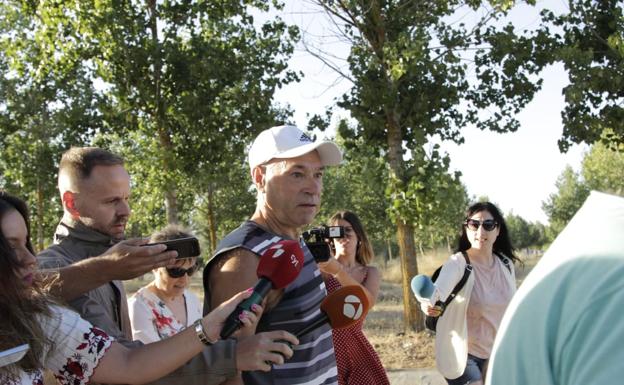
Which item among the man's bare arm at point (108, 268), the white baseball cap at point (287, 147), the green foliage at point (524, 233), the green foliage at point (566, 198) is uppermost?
the white baseball cap at point (287, 147)

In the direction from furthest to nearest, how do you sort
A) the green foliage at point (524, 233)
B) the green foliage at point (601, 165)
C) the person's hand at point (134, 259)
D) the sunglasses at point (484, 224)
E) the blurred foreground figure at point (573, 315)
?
the green foliage at point (524, 233) < the green foliage at point (601, 165) < the sunglasses at point (484, 224) < the person's hand at point (134, 259) < the blurred foreground figure at point (573, 315)

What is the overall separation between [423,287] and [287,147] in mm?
2496

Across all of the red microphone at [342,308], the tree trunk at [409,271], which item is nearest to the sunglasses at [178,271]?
the red microphone at [342,308]

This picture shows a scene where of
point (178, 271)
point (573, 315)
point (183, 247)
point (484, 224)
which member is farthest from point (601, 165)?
point (573, 315)

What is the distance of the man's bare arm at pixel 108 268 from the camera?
245cm

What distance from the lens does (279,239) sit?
2912mm

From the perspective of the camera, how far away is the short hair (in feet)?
9.96

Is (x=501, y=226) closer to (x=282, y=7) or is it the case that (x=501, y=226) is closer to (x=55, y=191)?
(x=282, y=7)

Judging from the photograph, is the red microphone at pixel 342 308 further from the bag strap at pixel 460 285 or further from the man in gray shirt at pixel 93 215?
the bag strap at pixel 460 285

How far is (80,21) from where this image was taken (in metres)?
12.1

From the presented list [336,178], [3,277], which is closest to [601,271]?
[3,277]

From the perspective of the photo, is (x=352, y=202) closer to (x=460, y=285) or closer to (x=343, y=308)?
(x=460, y=285)

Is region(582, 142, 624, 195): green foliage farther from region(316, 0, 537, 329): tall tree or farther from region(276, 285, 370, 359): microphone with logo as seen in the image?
region(276, 285, 370, 359): microphone with logo

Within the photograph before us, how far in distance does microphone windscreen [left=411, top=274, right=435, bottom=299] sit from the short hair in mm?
2859
